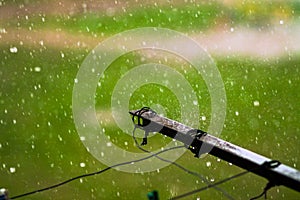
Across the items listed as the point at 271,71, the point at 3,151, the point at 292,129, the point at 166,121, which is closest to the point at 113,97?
the point at 3,151

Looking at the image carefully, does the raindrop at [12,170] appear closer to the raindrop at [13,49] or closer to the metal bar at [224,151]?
the raindrop at [13,49]

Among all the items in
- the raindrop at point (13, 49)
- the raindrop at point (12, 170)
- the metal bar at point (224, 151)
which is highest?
the raindrop at point (13, 49)

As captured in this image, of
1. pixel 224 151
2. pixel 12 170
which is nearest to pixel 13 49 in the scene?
pixel 12 170

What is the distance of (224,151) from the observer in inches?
126

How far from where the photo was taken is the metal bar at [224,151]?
268 cm

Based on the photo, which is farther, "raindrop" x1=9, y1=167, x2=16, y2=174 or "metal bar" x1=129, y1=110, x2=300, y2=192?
"raindrop" x1=9, y1=167, x2=16, y2=174

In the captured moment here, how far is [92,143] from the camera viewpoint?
13.7 m

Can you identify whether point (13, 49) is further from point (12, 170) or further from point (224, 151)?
point (224, 151)

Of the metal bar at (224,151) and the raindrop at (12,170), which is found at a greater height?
the raindrop at (12,170)

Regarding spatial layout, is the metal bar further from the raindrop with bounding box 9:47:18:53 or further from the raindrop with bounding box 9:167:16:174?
the raindrop with bounding box 9:167:16:174

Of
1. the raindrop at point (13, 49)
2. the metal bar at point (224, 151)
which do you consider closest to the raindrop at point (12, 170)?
the raindrop at point (13, 49)

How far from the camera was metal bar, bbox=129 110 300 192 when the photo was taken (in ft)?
8.78

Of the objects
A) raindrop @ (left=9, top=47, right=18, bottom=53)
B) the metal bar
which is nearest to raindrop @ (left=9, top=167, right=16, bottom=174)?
raindrop @ (left=9, top=47, right=18, bottom=53)

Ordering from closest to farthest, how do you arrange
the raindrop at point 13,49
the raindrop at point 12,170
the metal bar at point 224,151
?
the metal bar at point 224,151, the raindrop at point 13,49, the raindrop at point 12,170
